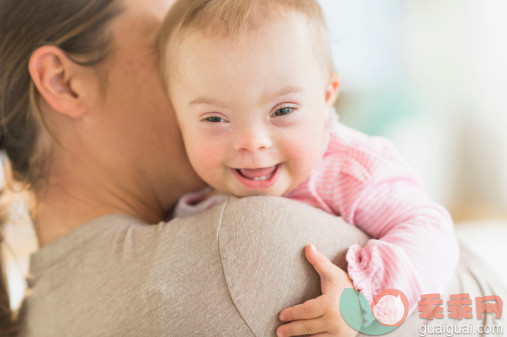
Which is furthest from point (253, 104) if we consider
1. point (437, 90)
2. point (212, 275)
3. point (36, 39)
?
point (437, 90)

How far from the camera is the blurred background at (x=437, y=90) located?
376 centimetres

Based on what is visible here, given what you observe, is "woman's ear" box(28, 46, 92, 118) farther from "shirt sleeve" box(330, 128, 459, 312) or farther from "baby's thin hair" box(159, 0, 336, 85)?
"shirt sleeve" box(330, 128, 459, 312)

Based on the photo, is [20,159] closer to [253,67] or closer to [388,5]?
[253,67]

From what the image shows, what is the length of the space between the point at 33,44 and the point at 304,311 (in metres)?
0.93

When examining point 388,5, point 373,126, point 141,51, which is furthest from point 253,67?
point 388,5

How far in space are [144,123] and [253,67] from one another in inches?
17.8

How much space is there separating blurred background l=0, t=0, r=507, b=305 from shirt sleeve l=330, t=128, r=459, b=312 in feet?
A: 8.80

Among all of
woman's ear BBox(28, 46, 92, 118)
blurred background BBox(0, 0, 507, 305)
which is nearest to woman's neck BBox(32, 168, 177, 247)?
woman's ear BBox(28, 46, 92, 118)

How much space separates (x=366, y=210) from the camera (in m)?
1.11

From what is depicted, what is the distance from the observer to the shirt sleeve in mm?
953

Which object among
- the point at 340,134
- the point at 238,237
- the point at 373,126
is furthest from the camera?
the point at 373,126

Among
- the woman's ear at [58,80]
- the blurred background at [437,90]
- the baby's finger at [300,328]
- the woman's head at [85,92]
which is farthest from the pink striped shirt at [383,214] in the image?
the blurred background at [437,90]

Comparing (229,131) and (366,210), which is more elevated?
(229,131)

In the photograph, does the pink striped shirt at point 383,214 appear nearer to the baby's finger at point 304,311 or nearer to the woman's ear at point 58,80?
the baby's finger at point 304,311
